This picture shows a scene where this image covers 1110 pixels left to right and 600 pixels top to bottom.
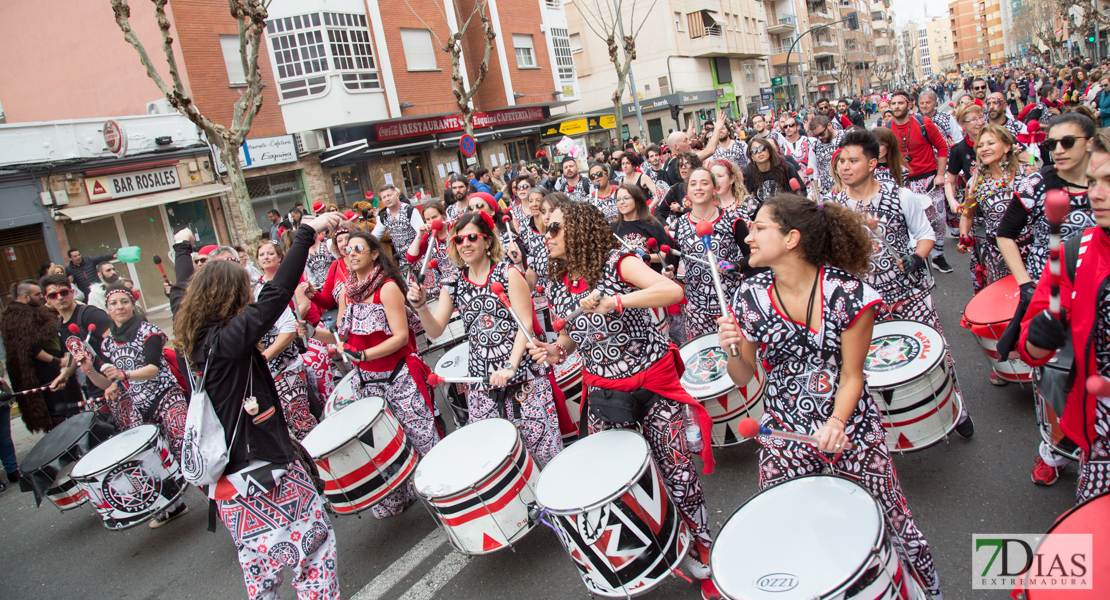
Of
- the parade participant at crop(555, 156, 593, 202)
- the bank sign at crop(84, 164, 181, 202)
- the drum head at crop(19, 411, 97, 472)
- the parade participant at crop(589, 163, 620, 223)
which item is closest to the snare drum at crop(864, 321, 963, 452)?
the parade participant at crop(589, 163, 620, 223)

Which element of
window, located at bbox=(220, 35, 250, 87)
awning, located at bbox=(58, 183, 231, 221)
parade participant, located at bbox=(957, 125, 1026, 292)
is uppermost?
window, located at bbox=(220, 35, 250, 87)

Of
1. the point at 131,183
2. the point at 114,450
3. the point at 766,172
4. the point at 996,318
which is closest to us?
the point at 996,318

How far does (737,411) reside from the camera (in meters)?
3.89

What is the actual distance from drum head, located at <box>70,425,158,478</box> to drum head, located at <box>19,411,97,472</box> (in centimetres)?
35

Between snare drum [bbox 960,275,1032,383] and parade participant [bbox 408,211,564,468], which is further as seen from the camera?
parade participant [bbox 408,211,564,468]

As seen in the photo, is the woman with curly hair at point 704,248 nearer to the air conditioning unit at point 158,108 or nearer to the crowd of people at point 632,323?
the crowd of people at point 632,323

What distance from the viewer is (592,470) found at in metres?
2.94

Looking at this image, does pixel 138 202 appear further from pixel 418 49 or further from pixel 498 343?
pixel 498 343

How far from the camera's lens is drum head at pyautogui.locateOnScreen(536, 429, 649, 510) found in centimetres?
274

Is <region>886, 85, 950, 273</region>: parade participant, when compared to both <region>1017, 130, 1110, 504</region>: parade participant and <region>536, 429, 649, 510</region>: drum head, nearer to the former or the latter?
<region>1017, 130, 1110, 504</region>: parade participant

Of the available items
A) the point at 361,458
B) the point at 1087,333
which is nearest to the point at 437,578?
the point at 361,458

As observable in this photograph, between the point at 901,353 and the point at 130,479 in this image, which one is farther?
the point at 130,479

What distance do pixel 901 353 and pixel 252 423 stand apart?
3310mm

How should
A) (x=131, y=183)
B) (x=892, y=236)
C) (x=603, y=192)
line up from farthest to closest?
(x=131, y=183)
(x=603, y=192)
(x=892, y=236)
